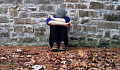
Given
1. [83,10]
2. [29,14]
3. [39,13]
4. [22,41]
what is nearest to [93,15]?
[83,10]

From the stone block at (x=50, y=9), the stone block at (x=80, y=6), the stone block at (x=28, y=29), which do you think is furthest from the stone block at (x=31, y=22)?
the stone block at (x=80, y=6)

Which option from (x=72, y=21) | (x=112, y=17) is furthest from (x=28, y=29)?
(x=112, y=17)

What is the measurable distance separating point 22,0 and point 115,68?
2988 millimetres

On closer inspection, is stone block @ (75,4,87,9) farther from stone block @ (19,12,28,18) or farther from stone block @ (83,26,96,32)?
stone block @ (19,12,28,18)

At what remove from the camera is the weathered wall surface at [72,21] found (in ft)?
13.5

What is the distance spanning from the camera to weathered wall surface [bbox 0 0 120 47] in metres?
4.12

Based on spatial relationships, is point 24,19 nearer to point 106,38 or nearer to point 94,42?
point 94,42

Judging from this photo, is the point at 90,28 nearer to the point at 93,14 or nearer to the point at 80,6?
the point at 93,14

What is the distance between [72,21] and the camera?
4133 millimetres

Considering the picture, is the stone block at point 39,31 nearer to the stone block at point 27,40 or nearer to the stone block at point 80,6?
the stone block at point 27,40

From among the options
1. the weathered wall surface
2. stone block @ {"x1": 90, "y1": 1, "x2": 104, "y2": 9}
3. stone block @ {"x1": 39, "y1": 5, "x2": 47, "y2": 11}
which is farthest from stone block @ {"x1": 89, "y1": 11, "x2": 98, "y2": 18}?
stone block @ {"x1": 39, "y1": 5, "x2": 47, "y2": 11}

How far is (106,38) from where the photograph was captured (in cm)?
416

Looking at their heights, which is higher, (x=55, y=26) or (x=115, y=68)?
(x=55, y=26)

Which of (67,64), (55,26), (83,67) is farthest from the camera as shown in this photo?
(55,26)
